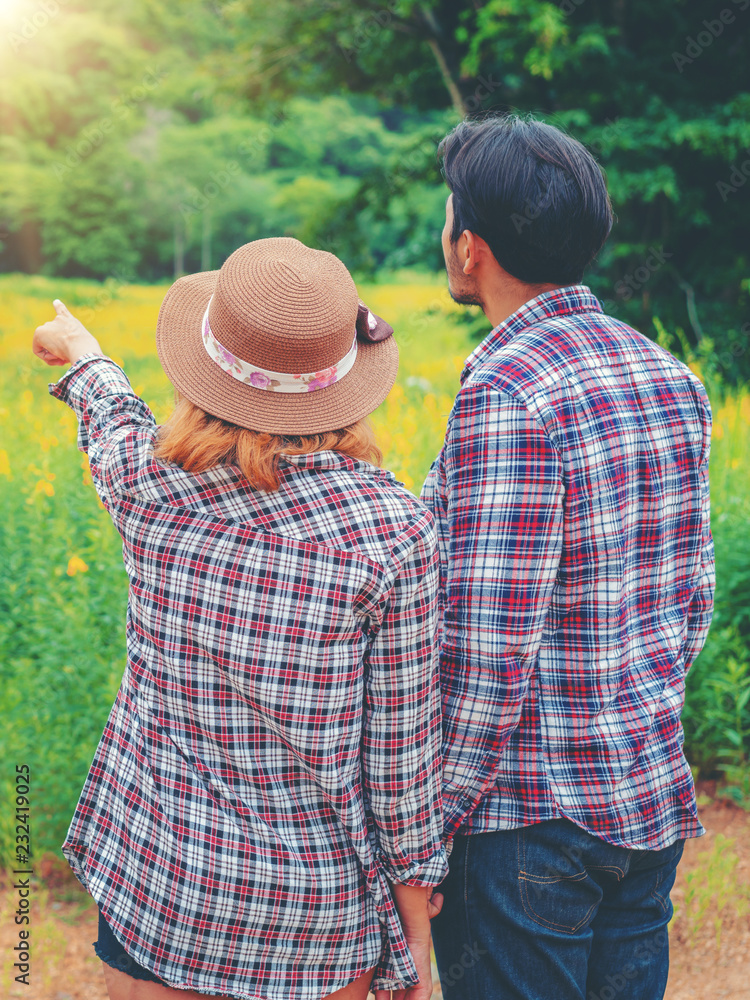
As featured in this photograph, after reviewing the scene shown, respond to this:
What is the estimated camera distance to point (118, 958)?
1230mm

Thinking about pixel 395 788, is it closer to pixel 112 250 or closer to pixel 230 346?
pixel 230 346

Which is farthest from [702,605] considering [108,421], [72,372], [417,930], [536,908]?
[72,372]

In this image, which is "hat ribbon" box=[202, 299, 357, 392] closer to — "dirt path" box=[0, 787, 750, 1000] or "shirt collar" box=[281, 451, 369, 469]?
"shirt collar" box=[281, 451, 369, 469]

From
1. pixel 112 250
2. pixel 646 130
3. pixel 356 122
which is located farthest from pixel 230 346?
pixel 356 122

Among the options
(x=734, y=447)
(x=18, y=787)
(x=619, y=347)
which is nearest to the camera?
(x=619, y=347)

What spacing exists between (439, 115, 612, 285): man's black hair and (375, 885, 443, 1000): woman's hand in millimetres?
976

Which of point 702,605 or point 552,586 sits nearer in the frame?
point 552,586

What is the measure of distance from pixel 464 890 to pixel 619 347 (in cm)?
88

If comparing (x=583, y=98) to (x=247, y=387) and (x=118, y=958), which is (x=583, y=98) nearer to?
(x=247, y=387)

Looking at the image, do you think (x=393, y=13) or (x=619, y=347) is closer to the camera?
(x=619, y=347)

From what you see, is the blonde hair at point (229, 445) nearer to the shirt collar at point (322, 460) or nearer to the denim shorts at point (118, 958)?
the shirt collar at point (322, 460)

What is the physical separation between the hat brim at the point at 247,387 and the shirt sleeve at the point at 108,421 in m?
0.12

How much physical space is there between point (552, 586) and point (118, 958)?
0.85 m

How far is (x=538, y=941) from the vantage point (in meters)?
1.25
